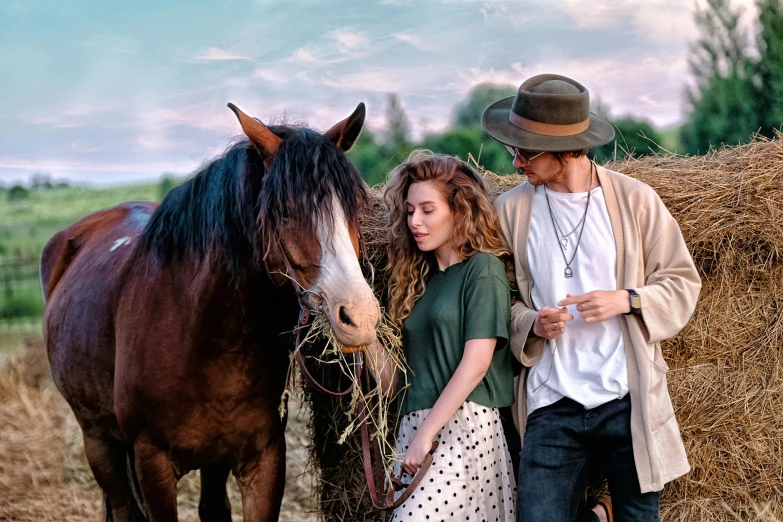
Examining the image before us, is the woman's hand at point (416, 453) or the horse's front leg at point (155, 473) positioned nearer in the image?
the woman's hand at point (416, 453)

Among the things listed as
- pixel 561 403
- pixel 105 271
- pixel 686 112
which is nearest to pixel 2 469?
pixel 105 271

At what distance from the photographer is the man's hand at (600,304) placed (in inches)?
88.1

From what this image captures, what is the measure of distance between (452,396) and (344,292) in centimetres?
57

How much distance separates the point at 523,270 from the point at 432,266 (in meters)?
0.34

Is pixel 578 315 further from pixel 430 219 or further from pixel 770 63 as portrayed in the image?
pixel 770 63

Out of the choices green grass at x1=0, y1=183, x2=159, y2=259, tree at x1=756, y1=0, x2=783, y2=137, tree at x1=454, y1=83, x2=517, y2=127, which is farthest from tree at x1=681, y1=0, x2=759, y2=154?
green grass at x1=0, y1=183, x2=159, y2=259

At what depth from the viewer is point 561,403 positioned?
7.89 ft

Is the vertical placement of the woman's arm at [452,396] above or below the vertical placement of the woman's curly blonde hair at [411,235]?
below

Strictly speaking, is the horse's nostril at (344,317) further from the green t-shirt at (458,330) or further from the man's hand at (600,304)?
the man's hand at (600,304)

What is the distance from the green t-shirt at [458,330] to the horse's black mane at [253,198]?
1.55ft

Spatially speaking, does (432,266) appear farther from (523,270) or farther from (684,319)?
(684,319)

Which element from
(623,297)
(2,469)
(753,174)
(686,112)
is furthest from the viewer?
(686,112)

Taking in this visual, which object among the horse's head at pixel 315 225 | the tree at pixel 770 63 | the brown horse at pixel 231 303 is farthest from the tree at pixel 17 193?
the tree at pixel 770 63

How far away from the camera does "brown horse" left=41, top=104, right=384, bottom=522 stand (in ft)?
7.02
